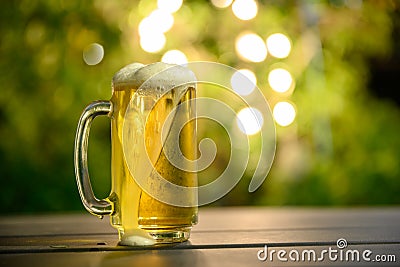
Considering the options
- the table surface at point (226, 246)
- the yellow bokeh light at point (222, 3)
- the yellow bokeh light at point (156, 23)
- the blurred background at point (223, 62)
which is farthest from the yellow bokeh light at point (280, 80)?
the table surface at point (226, 246)

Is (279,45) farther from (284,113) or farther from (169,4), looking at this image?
(169,4)

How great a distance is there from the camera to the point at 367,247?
923 millimetres

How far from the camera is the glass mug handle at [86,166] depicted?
0.97 meters

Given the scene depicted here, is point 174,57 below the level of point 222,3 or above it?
below

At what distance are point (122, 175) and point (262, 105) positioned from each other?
2.65 meters

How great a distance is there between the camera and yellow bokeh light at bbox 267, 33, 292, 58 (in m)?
3.55

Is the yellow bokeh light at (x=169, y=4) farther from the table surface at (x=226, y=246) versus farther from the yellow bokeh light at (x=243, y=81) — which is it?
the table surface at (x=226, y=246)

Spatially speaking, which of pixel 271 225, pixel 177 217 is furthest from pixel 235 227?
pixel 177 217

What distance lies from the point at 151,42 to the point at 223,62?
0.46 meters

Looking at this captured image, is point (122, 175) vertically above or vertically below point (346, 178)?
above

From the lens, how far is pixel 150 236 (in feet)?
3.09

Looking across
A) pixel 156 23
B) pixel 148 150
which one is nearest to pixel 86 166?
pixel 148 150

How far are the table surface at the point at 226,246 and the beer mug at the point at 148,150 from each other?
4cm

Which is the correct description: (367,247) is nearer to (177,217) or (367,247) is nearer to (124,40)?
(177,217)
